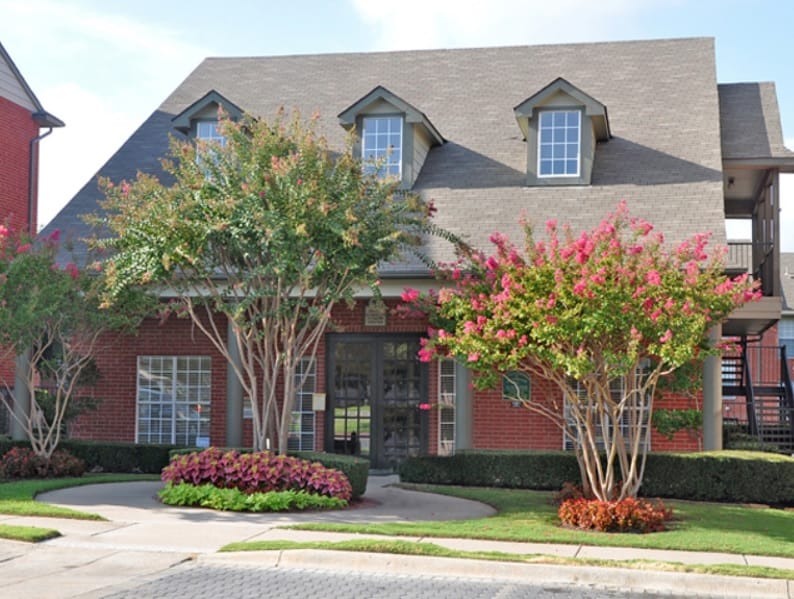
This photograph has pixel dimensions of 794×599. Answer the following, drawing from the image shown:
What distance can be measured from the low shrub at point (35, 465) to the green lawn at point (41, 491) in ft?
0.72

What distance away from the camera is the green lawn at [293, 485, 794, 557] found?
449 inches

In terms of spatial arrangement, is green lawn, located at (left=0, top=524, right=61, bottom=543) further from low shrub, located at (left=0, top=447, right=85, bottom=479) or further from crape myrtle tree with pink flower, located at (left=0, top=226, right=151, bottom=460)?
low shrub, located at (left=0, top=447, right=85, bottom=479)

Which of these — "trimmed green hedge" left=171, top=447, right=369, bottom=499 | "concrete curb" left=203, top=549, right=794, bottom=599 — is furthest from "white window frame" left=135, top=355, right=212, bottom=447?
"concrete curb" left=203, top=549, right=794, bottom=599

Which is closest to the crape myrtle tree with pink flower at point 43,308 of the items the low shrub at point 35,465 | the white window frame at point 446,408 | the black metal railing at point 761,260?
the low shrub at point 35,465

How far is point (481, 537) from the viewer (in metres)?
11.5

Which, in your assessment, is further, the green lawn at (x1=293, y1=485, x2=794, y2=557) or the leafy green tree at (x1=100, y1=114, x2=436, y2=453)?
the leafy green tree at (x1=100, y1=114, x2=436, y2=453)

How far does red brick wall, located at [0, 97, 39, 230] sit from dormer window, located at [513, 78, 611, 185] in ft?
43.2

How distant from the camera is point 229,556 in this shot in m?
10.4

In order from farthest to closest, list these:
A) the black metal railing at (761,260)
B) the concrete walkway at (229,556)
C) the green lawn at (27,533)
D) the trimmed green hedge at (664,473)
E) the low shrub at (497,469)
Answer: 1. the black metal railing at (761,260)
2. the low shrub at (497,469)
3. the trimmed green hedge at (664,473)
4. the green lawn at (27,533)
5. the concrete walkway at (229,556)

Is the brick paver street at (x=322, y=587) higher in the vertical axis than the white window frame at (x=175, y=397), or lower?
lower

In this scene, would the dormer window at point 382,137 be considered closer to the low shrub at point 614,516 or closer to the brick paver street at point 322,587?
the low shrub at point 614,516

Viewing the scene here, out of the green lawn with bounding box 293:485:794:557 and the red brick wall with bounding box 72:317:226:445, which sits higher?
the red brick wall with bounding box 72:317:226:445

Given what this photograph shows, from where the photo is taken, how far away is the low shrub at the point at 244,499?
1349cm

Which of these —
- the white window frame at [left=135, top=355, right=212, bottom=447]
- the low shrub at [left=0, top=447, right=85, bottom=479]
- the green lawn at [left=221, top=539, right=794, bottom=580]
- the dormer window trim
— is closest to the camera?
the green lawn at [left=221, top=539, right=794, bottom=580]
